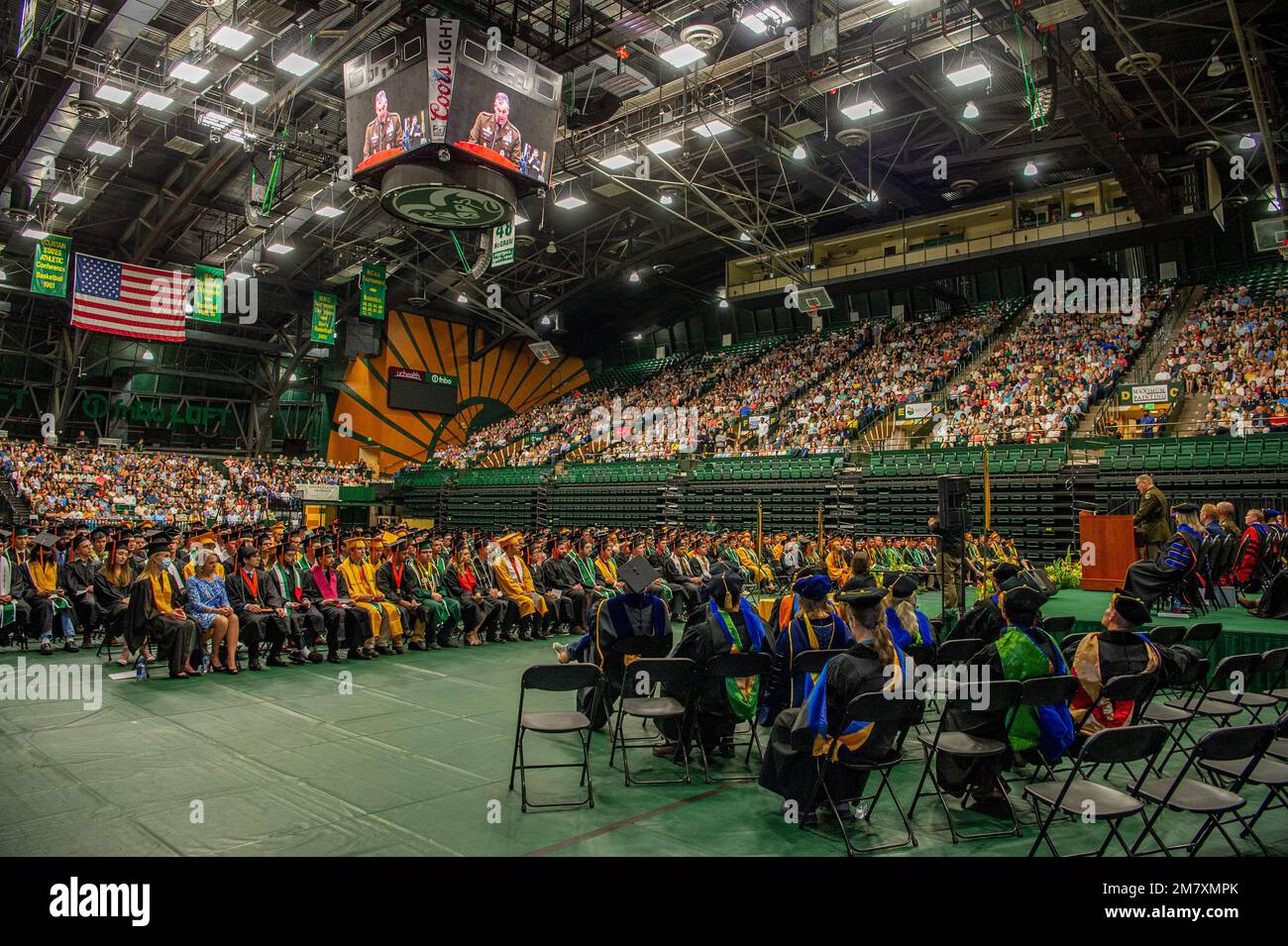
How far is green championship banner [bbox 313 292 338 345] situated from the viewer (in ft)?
92.0

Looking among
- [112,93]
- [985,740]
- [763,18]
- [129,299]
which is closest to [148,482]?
[129,299]

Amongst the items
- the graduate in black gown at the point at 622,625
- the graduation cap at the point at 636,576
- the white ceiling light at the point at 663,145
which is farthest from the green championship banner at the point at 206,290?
the graduation cap at the point at 636,576

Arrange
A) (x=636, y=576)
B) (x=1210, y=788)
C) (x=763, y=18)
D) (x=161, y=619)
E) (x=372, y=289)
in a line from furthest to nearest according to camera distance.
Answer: (x=372, y=289) < (x=763, y=18) < (x=161, y=619) < (x=636, y=576) < (x=1210, y=788)

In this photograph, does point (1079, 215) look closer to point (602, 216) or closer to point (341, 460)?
point (602, 216)

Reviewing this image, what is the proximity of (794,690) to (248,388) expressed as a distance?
37.4m

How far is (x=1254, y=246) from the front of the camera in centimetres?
2438

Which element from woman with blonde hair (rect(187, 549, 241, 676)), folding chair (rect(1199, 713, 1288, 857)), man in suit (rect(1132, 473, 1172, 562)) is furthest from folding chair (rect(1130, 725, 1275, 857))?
woman with blonde hair (rect(187, 549, 241, 676))

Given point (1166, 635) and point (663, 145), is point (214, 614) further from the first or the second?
point (663, 145)

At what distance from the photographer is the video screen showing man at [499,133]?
36.0 ft

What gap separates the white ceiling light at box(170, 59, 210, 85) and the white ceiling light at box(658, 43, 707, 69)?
27.0 feet

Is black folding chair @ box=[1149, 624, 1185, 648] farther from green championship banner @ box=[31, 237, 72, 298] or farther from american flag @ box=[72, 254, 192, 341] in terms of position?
green championship banner @ box=[31, 237, 72, 298]

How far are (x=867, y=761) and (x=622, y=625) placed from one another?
2.50 m

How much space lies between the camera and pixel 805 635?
17.1ft

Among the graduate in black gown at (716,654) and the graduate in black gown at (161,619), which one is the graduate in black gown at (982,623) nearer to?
the graduate in black gown at (716,654)
